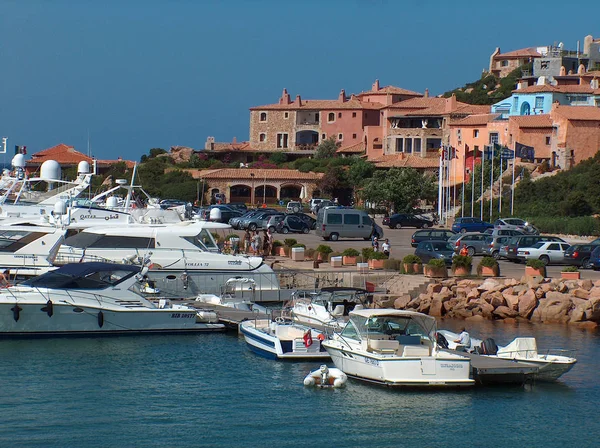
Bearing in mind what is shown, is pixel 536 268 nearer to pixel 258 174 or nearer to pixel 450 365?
pixel 450 365

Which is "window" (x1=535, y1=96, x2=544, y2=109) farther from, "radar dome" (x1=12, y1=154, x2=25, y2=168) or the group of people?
"radar dome" (x1=12, y1=154, x2=25, y2=168)

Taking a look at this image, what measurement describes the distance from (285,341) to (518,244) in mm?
19725

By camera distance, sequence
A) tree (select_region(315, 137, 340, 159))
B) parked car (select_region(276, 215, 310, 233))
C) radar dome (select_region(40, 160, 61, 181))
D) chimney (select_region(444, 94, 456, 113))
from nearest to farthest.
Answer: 1. radar dome (select_region(40, 160, 61, 181))
2. parked car (select_region(276, 215, 310, 233))
3. chimney (select_region(444, 94, 456, 113))
4. tree (select_region(315, 137, 340, 159))

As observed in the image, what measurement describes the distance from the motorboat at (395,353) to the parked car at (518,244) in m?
20.3

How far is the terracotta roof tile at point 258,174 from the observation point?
88.6 m

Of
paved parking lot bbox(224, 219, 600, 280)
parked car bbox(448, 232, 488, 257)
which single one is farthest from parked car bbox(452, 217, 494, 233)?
parked car bbox(448, 232, 488, 257)

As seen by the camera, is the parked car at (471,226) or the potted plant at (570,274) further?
the parked car at (471,226)

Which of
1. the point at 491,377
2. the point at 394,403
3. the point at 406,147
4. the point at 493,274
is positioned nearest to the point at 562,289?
the point at 493,274

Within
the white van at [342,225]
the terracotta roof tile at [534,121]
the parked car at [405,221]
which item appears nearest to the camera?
the white van at [342,225]

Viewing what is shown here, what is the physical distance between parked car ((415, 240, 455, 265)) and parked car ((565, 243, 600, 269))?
184 inches

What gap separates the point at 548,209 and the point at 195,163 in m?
43.8

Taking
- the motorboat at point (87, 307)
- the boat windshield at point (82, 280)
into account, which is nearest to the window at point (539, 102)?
the motorboat at point (87, 307)

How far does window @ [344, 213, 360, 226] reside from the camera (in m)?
54.9

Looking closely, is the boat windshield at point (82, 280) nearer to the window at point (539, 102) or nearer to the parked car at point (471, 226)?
the parked car at point (471, 226)
